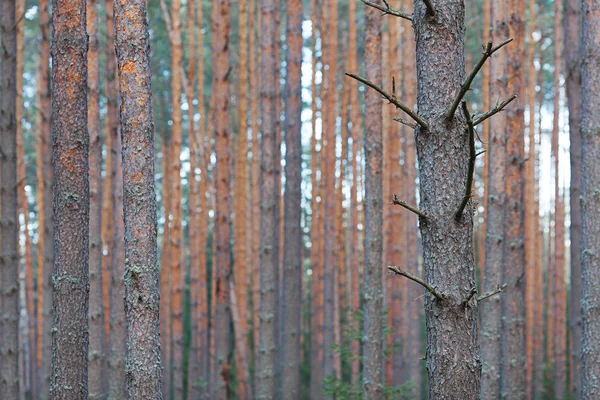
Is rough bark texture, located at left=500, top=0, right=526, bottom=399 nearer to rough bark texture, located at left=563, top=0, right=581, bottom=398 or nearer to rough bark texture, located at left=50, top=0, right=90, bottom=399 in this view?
rough bark texture, located at left=563, top=0, right=581, bottom=398

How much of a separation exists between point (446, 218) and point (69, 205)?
10.6ft

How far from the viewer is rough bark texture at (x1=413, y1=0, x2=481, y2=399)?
11.1 feet

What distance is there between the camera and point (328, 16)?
12.0m

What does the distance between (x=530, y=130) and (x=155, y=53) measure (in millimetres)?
9557

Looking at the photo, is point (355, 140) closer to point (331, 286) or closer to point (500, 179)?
point (331, 286)

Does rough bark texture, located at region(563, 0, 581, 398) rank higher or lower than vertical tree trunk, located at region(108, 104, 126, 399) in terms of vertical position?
higher

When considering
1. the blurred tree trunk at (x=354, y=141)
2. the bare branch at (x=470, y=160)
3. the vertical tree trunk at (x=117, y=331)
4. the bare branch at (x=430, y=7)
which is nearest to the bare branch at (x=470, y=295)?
the bare branch at (x=470, y=160)

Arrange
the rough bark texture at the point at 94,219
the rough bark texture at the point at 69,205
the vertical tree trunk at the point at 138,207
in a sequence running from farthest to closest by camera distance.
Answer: the rough bark texture at the point at 94,219 → the rough bark texture at the point at 69,205 → the vertical tree trunk at the point at 138,207

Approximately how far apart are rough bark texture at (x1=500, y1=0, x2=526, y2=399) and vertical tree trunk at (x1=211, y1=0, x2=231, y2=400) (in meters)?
3.63

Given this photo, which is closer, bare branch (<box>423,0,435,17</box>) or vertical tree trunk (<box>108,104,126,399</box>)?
bare branch (<box>423,0,435,17</box>)

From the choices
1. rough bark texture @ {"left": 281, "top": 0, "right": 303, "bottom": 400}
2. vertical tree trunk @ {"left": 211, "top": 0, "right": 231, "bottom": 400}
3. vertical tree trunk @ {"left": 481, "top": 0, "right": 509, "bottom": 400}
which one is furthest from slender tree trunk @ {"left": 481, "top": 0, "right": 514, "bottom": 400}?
vertical tree trunk @ {"left": 211, "top": 0, "right": 231, "bottom": 400}

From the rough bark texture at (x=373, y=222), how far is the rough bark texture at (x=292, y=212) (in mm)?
1429

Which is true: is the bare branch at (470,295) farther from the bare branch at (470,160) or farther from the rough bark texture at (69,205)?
the rough bark texture at (69,205)

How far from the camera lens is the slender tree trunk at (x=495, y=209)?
7.03 m
